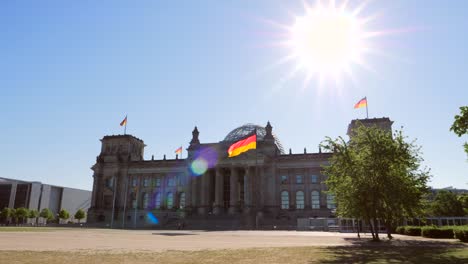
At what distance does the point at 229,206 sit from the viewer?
91.6 meters

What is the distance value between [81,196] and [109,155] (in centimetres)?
7022

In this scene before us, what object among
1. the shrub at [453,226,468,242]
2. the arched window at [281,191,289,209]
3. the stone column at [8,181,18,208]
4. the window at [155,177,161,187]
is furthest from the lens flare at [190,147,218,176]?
the stone column at [8,181,18,208]

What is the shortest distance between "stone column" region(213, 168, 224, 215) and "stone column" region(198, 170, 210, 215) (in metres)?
3.50

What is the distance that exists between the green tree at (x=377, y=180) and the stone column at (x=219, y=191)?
187ft

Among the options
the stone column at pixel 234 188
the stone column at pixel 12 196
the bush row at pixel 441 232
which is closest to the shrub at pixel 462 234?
the bush row at pixel 441 232

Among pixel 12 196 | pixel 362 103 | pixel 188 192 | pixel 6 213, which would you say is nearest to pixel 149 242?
pixel 362 103

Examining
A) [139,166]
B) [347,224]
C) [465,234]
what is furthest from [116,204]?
[465,234]

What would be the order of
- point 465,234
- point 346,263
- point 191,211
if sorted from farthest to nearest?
point 191,211 < point 465,234 < point 346,263

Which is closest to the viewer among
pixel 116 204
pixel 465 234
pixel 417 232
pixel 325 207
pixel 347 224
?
pixel 465 234

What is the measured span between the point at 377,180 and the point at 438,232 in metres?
11.9

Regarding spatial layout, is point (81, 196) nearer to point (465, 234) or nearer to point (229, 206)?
point (229, 206)

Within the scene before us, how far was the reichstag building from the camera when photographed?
8350 cm

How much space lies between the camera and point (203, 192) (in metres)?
91.6

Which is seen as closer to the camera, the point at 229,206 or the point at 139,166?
the point at 229,206
